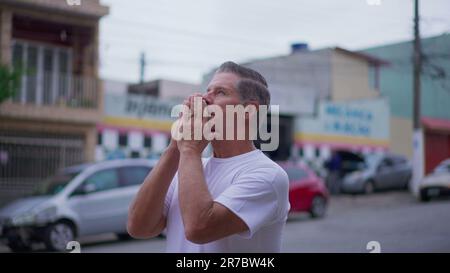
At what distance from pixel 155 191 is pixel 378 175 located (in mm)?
10179

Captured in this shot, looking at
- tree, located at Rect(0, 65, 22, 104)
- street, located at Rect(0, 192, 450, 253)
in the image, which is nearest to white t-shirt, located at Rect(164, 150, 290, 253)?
street, located at Rect(0, 192, 450, 253)

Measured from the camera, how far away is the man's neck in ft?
5.38

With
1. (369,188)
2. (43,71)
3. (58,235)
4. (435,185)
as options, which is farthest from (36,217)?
(369,188)

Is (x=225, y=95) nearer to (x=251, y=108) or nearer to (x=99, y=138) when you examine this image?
(x=251, y=108)

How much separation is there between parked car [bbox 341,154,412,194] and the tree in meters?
6.84

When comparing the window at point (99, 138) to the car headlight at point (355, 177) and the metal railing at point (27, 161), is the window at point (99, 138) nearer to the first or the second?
the metal railing at point (27, 161)

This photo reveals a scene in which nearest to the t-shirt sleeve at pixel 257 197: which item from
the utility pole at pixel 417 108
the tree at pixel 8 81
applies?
the utility pole at pixel 417 108

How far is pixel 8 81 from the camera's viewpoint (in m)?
10.2

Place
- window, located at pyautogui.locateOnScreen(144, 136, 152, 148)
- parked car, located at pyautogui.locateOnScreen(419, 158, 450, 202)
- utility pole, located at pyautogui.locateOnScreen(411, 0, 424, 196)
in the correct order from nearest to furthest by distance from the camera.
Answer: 1. utility pole, located at pyautogui.locateOnScreen(411, 0, 424, 196)
2. parked car, located at pyautogui.locateOnScreen(419, 158, 450, 202)
3. window, located at pyautogui.locateOnScreen(144, 136, 152, 148)

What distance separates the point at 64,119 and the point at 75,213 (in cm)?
480

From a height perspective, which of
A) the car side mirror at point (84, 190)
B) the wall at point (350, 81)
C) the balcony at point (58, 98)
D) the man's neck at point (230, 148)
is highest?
the wall at point (350, 81)

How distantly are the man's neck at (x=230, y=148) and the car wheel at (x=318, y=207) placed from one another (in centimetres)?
860

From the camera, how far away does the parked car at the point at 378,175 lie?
1005 centimetres

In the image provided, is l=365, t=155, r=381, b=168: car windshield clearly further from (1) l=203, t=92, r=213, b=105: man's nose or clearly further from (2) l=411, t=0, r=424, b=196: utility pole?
(1) l=203, t=92, r=213, b=105: man's nose
